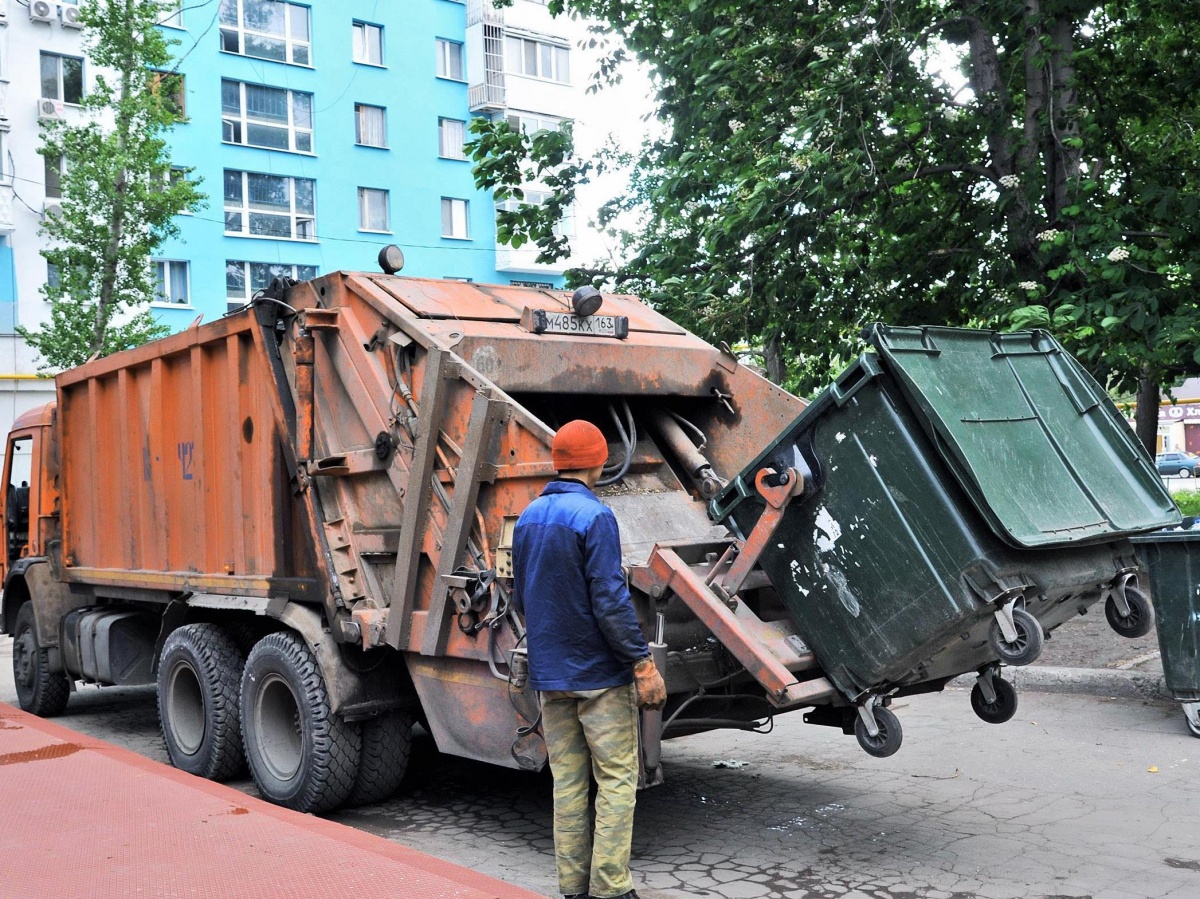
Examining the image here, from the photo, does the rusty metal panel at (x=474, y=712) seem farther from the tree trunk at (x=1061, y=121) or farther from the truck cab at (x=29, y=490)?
the tree trunk at (x=1061, y=121)

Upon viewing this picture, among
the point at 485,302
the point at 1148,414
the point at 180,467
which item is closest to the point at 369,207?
the point at 1148,414

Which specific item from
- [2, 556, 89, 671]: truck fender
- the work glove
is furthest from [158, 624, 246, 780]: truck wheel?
the work glove

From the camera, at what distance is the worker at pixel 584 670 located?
13.0 feet

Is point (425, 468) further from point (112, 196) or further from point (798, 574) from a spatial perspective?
point (112, 196)

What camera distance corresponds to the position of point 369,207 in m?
31.1

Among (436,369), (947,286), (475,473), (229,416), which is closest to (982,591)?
(475,473)

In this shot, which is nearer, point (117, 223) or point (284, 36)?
point (117, 223)

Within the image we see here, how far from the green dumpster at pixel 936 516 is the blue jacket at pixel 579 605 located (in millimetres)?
808

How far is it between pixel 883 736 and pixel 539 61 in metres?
32.0

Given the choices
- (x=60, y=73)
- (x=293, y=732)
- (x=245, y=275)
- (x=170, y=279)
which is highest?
(x=60, y=73)

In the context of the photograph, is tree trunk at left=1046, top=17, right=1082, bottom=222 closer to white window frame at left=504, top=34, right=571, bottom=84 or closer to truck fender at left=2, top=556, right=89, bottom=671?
truck fender at left=2, top=556, right=89, bottom=671

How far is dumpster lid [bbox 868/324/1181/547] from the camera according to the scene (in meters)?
4.17

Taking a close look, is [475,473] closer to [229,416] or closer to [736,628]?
[736,628]

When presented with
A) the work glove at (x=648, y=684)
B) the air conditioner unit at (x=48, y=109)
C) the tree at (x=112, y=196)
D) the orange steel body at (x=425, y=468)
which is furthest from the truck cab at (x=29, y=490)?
the air conditioner unit at (x=48, y=109)
